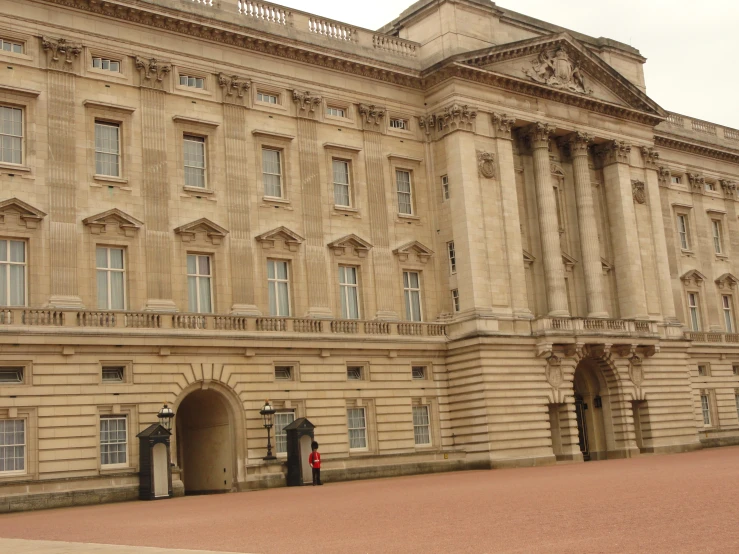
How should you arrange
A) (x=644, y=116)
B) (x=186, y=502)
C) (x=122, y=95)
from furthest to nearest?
(x=644, y=116)
(x=122, y=95)
(x=186, y=502)

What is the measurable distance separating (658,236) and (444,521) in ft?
135

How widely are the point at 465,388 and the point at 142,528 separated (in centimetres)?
2638

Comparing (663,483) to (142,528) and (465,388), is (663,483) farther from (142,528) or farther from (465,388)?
(465,388)

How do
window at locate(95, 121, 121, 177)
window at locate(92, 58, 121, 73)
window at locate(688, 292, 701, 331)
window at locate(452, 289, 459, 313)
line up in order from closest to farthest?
A: window at locate(95, 121, 121, 177), window at locate(92, 58, 121, 73), window at locate(452, 289, 459, 313), window at locate(688, 292, 701, 331)

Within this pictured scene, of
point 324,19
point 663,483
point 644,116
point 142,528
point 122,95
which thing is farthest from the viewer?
point 644,116

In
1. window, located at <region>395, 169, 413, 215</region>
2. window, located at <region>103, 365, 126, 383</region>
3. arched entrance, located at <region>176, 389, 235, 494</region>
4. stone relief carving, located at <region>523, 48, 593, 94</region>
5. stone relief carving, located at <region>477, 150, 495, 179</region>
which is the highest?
stone relief carving, located at <region>523, 48, 593, 94</region>

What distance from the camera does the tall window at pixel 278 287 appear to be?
4194 cm

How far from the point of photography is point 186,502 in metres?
31.2

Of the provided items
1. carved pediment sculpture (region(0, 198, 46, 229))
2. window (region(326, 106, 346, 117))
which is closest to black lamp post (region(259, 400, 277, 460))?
carved pediment sculpture (region(0, 198, 46, 229))

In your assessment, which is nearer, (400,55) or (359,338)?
(359,338)

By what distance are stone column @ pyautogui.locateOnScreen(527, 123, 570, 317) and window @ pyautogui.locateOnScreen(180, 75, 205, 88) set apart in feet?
59.3

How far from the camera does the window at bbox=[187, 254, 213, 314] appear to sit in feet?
129

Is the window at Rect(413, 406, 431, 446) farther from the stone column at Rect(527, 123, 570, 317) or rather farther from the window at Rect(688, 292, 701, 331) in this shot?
the window at Rect(688, 292, 701, 331)

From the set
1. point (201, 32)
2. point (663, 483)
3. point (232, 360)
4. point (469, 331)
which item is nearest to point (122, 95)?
point (201, 32)
